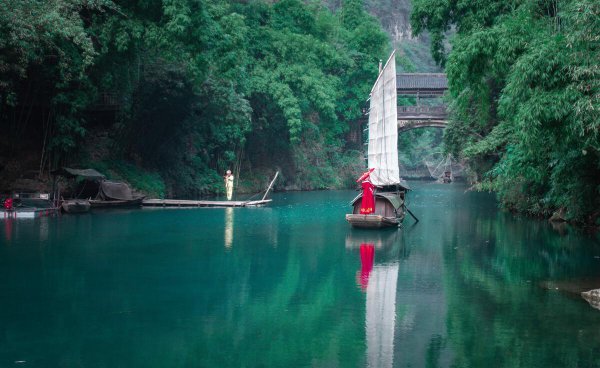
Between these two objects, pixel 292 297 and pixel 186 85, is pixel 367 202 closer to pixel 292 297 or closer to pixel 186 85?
pixel 292 297

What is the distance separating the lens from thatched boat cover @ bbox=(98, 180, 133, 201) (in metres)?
27.1

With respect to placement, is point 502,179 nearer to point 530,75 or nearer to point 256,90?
point 530,75

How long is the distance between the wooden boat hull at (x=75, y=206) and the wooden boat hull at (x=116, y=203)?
102 cm

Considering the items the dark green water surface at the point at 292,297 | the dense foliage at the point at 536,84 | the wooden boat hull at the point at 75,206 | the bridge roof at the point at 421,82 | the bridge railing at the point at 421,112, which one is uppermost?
the bridge roof at the point at 421,82

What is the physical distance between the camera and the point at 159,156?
34312 mm

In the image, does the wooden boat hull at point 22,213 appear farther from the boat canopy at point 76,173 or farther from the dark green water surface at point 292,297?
the boat canopy at point 76,173

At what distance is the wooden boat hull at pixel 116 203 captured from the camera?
87.5 feet

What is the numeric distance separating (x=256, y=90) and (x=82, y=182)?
1365 cm

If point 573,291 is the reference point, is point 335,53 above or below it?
above

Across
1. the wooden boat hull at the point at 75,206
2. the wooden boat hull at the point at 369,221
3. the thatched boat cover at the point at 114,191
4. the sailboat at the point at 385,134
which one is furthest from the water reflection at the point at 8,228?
the sailboat at the point at 385,134

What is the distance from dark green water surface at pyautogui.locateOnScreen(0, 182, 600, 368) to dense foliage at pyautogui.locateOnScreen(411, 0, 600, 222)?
1821 millimetres

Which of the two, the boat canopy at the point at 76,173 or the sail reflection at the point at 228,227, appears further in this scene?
the boat canopy at the point at 76,173

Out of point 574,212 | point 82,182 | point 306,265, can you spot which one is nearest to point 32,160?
point 82,182

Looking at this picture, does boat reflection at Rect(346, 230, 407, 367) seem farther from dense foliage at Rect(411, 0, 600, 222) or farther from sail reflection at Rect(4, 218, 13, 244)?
sail reflection at Rect(4, 218, 13, 244)
